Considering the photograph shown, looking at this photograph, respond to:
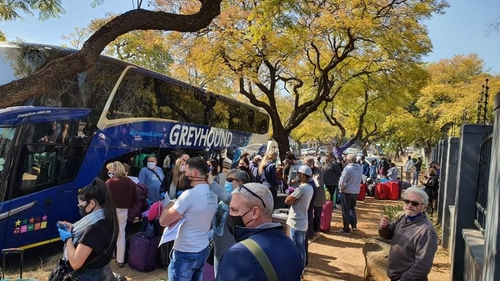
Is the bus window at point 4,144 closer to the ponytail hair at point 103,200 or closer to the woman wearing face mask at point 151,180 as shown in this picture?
→ the woman wearing face mask at point 151,180

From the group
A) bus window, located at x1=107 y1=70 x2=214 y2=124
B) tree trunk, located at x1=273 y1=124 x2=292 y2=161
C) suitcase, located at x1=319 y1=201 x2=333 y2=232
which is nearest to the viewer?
bus window, located at x1=107 y1=70 x2=214 y2=124

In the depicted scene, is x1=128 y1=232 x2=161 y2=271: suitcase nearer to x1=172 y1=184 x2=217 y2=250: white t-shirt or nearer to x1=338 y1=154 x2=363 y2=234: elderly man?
x1=172 y1=184 x2=217 y2=250: white t-shirt

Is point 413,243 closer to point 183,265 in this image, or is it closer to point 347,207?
point 183,265

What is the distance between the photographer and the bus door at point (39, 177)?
6.50 metres

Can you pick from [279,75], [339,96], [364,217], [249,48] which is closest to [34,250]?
[364,217]

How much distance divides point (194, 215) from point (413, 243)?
213cm

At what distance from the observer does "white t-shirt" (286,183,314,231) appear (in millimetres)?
5984

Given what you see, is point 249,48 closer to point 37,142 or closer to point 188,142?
point 188,142

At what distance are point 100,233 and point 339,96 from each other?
23.6 metres

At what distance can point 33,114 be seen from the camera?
6691 mm

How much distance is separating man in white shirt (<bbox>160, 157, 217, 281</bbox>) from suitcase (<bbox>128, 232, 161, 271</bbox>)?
2.47 metres

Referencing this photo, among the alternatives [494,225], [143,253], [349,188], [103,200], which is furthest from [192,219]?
[349,188]

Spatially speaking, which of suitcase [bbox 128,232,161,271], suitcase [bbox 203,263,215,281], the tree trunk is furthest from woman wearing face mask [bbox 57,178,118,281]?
the tree trunk

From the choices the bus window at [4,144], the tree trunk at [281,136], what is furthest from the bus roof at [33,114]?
the tree trunk at [281,136]
